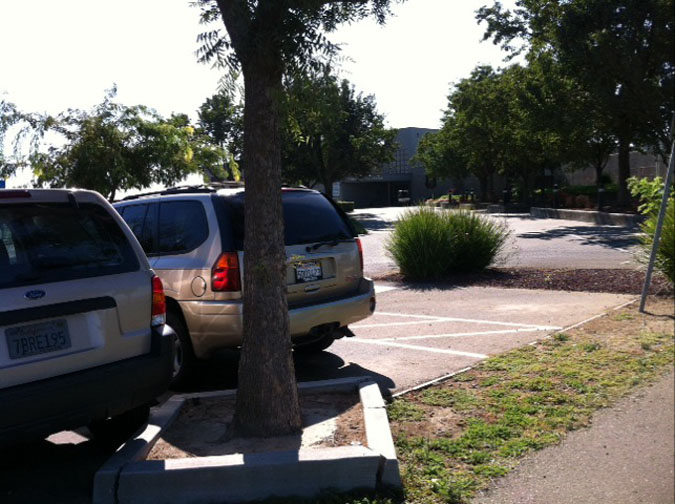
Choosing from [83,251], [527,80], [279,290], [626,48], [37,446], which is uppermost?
[527,80]

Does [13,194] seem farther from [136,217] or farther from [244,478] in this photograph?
[136,217]

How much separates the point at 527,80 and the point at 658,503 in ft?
89.9

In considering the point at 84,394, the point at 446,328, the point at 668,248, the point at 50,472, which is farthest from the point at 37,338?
the point at 668,248

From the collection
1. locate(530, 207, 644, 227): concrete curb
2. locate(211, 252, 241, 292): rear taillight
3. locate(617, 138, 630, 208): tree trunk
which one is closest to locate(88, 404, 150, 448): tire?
locate(211, 252, 241, 292): rear taillight

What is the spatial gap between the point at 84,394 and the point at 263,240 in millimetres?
1406

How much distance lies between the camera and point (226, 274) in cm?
591

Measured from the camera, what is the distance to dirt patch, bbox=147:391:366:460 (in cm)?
439

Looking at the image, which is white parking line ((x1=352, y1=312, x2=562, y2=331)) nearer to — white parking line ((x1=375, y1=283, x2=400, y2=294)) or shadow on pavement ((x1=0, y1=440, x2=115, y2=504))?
white parking line ((x1=375, y1=283, x2=400, y2=294))

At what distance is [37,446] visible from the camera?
16.6 ft

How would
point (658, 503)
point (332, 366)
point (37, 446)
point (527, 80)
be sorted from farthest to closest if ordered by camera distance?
point (527, 80) < point (332, 366) < point (37, 446) < point (658, 503)

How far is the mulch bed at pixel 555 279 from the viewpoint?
1073cm

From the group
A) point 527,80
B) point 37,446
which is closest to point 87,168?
point 37,446

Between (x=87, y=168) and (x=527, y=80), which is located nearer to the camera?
(x=87, y=168)

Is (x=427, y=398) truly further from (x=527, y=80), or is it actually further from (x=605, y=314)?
(x=527, y=80)
